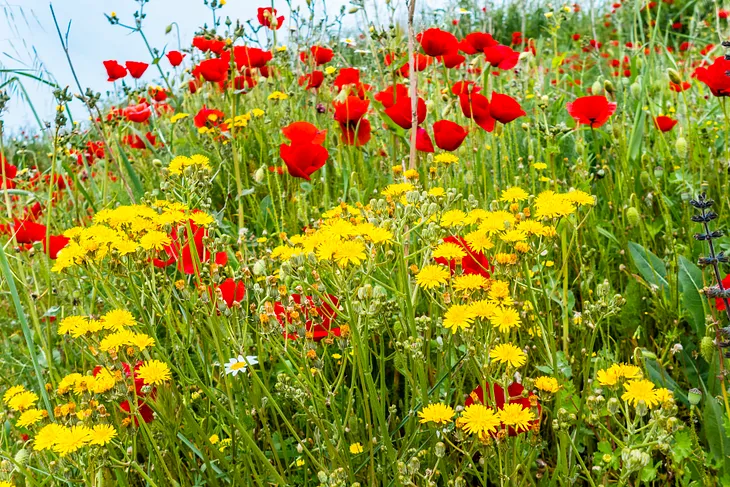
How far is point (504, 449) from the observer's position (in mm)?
950

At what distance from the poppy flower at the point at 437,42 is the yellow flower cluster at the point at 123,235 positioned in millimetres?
1058

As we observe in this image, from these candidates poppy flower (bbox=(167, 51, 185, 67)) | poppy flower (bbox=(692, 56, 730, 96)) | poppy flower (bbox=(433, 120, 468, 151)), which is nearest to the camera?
poppy flower (bbox=(692, 56, 730, 96))

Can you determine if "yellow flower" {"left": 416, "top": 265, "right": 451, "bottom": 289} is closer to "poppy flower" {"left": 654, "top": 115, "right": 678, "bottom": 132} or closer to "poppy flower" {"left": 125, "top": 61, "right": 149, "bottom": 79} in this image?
"poppy flower" {"left": 654, "top": 115, "right": 678, "bottom": 132}

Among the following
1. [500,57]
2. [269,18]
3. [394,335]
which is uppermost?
[269,18]

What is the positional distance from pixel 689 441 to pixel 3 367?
1888 millimetres

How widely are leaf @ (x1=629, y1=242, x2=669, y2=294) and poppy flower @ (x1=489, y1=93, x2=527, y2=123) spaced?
495 millimetres

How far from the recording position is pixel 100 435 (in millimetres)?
1011

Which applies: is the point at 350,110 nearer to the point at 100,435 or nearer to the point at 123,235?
the point at 123,235

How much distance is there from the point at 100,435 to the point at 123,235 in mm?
369

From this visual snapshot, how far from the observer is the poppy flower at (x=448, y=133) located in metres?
1.83

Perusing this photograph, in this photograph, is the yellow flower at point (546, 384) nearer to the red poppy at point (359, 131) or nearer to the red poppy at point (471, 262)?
the red poppy at point (471, 262)

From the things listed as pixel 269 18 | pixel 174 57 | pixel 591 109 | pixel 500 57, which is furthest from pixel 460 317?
pixel 174 57

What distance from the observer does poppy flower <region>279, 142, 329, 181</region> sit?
1836mm

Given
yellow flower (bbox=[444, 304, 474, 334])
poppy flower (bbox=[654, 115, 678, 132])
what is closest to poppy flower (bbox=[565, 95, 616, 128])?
poppy flower (bbox=[654, 115, 678, 132])
